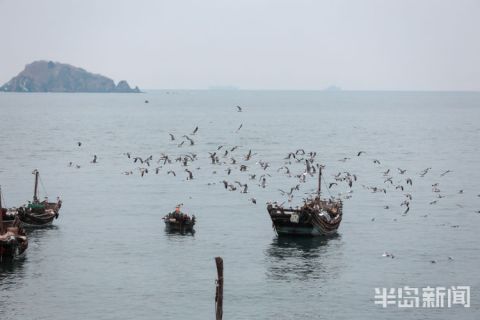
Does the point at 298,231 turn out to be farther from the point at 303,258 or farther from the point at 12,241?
the point at 12,241

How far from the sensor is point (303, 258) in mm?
82188

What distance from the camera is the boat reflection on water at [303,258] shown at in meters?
76.0

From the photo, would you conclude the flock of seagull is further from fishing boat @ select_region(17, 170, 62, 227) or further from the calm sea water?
fishing boat @ select_region(17, 170, 62, 227)

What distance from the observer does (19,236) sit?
264ft

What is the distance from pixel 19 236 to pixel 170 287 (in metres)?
17.6

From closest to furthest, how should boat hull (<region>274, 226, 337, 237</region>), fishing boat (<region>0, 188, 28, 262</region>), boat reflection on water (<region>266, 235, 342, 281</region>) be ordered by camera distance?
boat reflection on water (<region>266, 235, 342, 281</region>) → fishing boat (<region>0, 188, 28, 262</region>) → boat hull (<region>274, 226, 337, 237</region>)

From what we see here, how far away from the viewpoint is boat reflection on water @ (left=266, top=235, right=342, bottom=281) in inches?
2992

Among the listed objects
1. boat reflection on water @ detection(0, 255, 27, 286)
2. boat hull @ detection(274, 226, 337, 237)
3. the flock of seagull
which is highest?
the flock of seagull

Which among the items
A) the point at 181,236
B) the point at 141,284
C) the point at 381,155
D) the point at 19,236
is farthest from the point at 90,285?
the point at 381,155

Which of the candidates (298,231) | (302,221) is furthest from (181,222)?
(302,221)

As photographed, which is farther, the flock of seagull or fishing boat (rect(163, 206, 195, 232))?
the flock of seagull

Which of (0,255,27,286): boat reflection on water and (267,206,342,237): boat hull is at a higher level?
(267,206,342,237): boat hull

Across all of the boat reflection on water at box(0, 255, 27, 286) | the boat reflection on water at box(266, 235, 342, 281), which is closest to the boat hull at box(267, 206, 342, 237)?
the boat reflection on water at box(266, 235, 342, 281)

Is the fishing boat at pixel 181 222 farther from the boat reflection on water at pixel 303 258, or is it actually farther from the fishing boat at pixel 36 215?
the fishing boat at pixel 36 215
